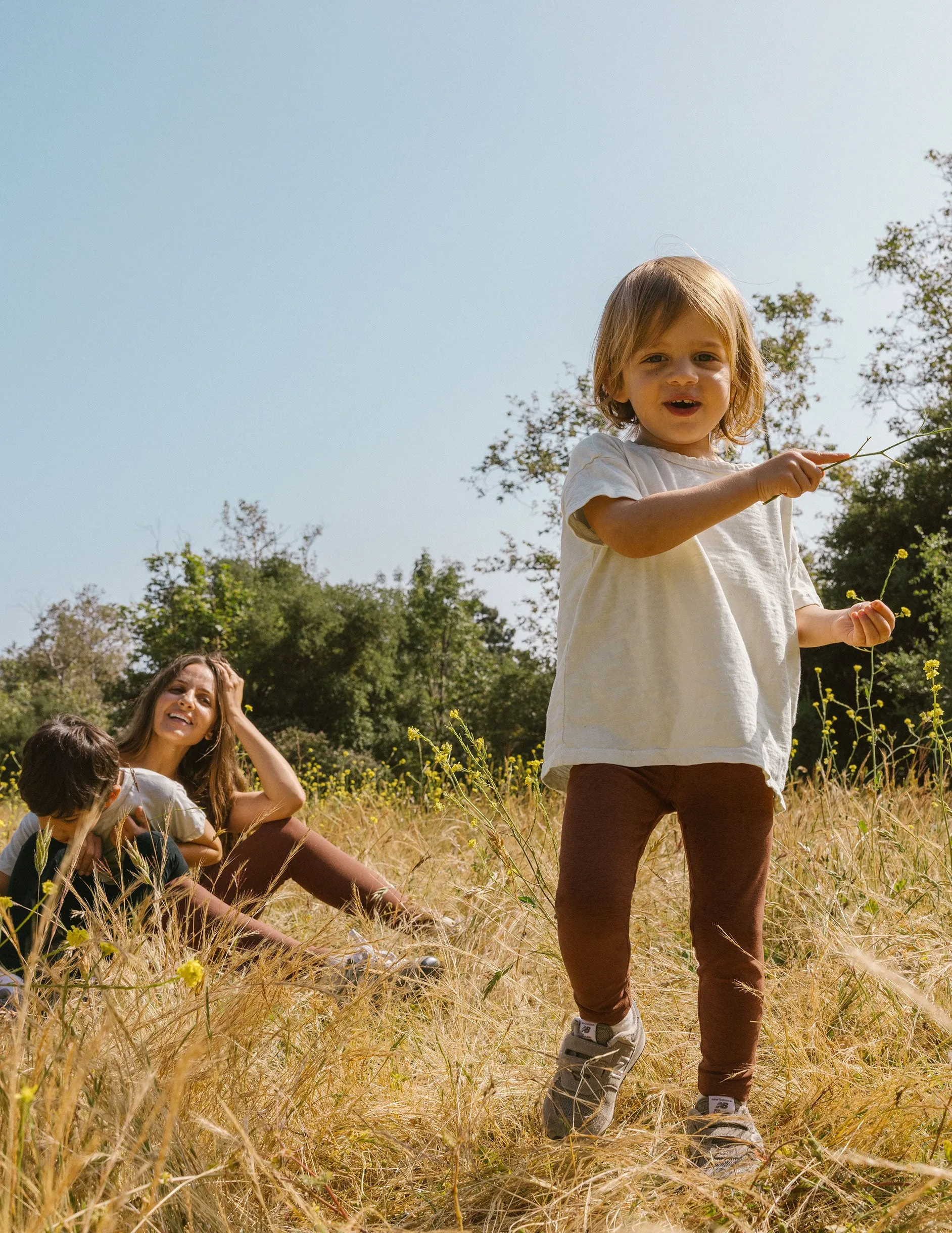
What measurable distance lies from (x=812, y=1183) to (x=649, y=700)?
0.78 meters

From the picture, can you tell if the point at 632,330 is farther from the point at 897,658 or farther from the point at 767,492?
the point at 897,658

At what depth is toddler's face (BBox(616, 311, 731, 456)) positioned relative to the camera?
1.96 m

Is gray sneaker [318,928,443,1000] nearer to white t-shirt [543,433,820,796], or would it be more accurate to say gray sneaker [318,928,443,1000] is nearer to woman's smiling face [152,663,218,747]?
white t-shirt [543,433,820,796]

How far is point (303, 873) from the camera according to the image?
3.44m

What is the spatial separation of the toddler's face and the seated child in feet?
4.58

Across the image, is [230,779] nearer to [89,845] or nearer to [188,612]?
[89,845]

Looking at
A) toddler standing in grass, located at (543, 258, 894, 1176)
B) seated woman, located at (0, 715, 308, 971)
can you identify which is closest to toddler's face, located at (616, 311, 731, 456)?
toddler standing in grass, located at (543, 258, 894, 1176)

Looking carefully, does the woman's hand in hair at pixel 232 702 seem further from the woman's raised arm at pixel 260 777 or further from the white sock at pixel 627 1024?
the white sock at pixel 627 1024

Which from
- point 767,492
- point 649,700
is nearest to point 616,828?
point 649,700

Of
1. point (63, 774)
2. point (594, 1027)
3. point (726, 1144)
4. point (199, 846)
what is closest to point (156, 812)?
point (199, 846)

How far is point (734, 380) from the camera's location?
215 centimetres

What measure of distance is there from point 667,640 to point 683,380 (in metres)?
0.51

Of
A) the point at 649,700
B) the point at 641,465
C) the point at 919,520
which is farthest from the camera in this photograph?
the point at 919,520

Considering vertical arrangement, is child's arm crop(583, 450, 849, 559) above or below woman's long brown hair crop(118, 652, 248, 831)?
above
